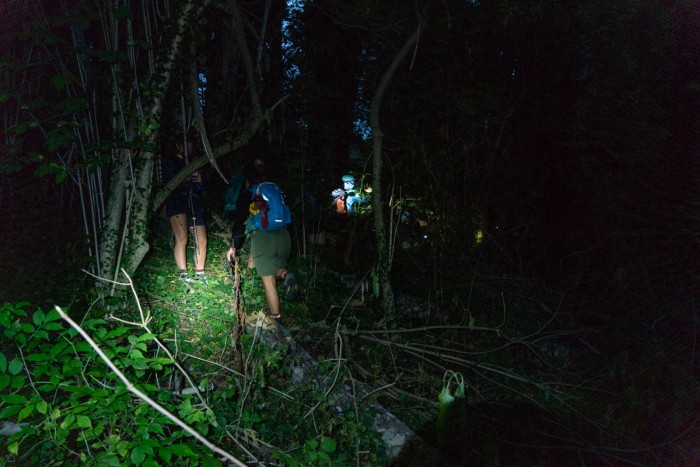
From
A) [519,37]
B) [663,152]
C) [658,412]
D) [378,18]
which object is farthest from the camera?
[519,37]

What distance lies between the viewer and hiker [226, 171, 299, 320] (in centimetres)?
413

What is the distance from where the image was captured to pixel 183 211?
4746mm

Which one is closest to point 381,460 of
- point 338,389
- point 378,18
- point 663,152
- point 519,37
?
point 338,389

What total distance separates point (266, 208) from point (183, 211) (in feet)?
3.89

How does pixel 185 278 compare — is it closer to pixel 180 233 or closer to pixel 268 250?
pixel 180 233

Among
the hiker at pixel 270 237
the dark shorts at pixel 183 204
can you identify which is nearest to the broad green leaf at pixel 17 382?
the hiker at pixel 270 237

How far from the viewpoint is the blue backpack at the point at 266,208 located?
4.12 meters

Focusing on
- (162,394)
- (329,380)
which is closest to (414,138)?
(329,380)

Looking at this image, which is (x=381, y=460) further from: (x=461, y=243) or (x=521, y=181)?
(x=521, y=181)

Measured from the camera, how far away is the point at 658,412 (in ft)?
11.9

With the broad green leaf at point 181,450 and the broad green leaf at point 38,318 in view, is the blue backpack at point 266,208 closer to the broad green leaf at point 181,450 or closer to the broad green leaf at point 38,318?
the broad green leaf at point 38,318

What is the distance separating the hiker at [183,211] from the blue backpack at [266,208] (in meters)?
0.72

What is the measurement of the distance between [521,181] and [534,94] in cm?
109

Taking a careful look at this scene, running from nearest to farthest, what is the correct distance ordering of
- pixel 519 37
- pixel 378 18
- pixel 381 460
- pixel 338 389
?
pixel 381 460 → pixel 338 389 → pixel 378 18 → pixel 519 37
